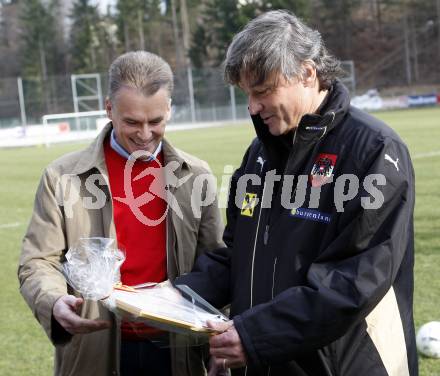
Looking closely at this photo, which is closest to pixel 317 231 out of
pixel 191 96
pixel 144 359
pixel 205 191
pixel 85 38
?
pixel 205 191

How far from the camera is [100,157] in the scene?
313 cm

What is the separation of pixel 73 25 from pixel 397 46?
33.7 metres

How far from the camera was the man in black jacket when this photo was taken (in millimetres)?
2277

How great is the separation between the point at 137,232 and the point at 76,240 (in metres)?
0.26

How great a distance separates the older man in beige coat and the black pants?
0.06 meters

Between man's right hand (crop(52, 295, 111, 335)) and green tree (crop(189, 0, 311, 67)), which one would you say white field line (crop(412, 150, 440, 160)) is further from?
green tree (crop(189, 0, 311, 67))

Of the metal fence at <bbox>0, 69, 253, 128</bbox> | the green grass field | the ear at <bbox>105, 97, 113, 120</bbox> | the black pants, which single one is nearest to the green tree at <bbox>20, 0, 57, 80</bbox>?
the metal fence at <bbox>0, 69, 253, 128</bbox>

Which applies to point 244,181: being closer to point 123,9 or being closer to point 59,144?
point 59,144

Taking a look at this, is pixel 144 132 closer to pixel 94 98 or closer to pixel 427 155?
pixel 427 155

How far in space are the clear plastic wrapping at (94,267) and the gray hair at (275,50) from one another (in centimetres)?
82

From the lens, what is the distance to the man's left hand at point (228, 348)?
237 cm

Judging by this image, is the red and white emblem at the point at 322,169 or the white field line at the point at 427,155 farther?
the white field line at the point at 427,155

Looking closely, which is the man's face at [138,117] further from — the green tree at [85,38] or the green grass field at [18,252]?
the green tree at [85,38]

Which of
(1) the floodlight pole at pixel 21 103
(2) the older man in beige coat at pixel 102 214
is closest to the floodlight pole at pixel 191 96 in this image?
(1) the floodlight pole at pixel 21 103
